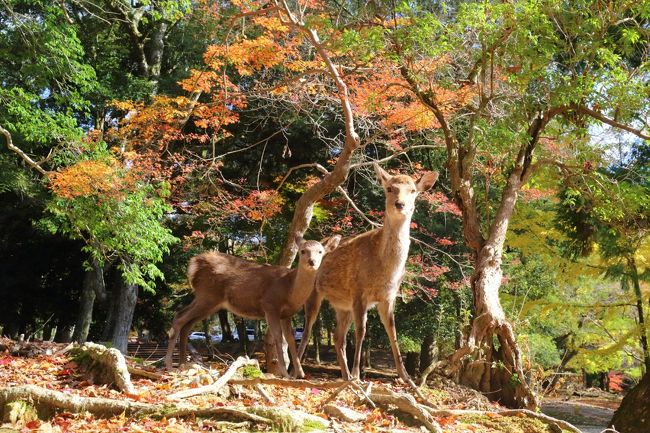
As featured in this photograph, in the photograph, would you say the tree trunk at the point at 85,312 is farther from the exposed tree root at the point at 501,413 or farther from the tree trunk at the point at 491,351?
the exposed tree root at the point at 501,413

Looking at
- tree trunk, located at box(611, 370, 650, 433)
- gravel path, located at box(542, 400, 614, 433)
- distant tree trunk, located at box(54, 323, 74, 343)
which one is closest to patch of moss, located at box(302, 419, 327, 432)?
tree trunk, located at box(611, 370, 650, 433)

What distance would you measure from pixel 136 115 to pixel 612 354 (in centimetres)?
1336

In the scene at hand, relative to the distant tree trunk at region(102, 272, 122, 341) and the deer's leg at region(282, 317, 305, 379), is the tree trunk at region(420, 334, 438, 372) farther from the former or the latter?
the deer's leg at region(282, 317, 305, 379)

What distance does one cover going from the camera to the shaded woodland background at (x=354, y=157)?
27.5 feet

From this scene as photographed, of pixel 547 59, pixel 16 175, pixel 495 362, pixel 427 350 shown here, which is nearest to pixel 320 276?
pixel 495 362

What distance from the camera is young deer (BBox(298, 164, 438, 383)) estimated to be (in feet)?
21.6

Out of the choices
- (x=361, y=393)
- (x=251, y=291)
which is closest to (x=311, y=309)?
(x=251, y=291)

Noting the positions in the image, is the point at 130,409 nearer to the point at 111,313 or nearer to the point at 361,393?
the point at 361,393

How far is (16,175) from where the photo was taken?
15.6m

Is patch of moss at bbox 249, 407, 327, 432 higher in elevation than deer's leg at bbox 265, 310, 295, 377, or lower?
lower

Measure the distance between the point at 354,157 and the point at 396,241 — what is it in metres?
9.89

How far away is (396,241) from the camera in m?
6.69

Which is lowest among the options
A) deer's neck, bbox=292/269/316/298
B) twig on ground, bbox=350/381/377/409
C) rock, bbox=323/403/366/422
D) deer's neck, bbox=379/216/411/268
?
rock, bbox=323/403/366/422

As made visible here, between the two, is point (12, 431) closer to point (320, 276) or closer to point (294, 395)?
point (294, 395)
